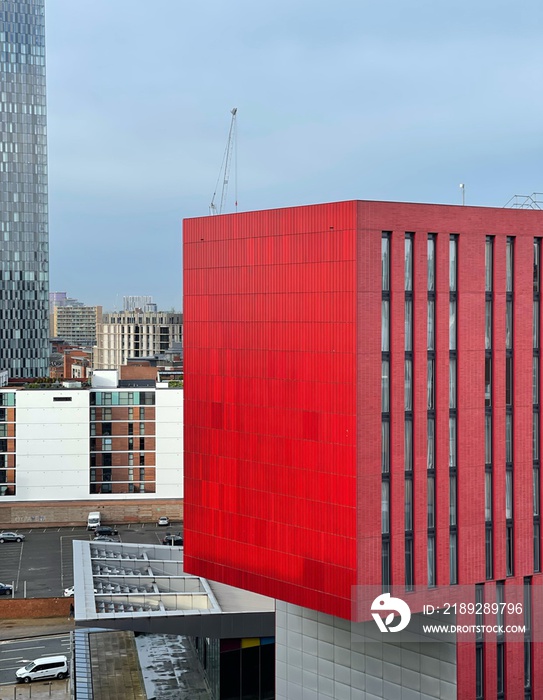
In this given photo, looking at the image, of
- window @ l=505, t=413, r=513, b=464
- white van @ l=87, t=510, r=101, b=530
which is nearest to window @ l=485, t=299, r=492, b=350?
window @ l=505, t=413, r=513, b=464

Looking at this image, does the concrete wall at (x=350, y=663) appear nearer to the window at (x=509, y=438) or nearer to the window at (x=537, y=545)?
the window at (x=537, y=545)

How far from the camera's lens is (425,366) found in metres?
35.2

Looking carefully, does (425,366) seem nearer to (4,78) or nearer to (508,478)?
(508,478)

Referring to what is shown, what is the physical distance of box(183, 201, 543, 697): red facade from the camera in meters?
34.1

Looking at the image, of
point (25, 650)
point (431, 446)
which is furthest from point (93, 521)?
point (431, 446)

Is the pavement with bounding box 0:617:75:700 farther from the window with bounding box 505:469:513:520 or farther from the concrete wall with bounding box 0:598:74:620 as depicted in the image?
the window with bounding box 505:469:513:520

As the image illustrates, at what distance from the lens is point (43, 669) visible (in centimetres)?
5825

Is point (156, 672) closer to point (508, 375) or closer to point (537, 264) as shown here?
point (508, 375)

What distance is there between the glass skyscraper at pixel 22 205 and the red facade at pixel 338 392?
512 ft

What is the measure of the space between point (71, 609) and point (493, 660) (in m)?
41.6

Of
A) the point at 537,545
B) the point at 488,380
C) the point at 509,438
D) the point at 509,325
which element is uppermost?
the point at 509,325

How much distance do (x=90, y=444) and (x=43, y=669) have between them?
4654 cm

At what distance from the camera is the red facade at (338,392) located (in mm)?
34125

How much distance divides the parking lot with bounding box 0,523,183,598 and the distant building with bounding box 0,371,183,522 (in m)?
3.95
